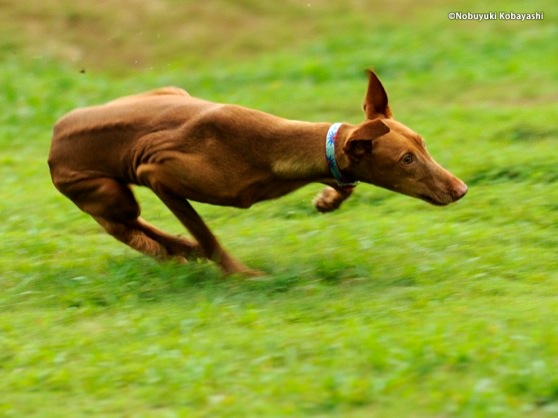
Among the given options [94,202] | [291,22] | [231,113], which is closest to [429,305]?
[231,113]

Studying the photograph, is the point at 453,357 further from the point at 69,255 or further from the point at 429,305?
the point at 69,255

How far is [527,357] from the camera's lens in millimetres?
6086

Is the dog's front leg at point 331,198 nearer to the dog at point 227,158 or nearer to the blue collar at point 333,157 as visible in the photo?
the dog at point 227,158

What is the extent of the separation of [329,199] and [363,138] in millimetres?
1244

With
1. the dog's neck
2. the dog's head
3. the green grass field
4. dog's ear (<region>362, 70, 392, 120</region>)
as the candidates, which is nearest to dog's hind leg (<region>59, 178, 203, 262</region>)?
the green grass field

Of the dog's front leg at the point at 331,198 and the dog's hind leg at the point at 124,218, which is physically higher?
the dog's front leg at the point at 331,198

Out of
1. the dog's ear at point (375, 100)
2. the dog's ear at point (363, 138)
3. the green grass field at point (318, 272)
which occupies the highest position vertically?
the dog's ear at point (375, 100)

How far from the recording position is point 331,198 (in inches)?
344

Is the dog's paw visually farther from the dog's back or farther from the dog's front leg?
the dog's back

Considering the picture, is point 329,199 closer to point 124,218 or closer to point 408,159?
point 408,159

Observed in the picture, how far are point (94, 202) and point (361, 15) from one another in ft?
35.4

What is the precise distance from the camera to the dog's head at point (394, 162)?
308 inches

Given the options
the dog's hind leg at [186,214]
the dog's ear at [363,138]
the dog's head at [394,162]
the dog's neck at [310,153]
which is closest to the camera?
the dog's ear at [363,138]

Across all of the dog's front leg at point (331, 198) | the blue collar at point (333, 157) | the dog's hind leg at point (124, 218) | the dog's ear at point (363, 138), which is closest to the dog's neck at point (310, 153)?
the blue collar at point (333, 157)
